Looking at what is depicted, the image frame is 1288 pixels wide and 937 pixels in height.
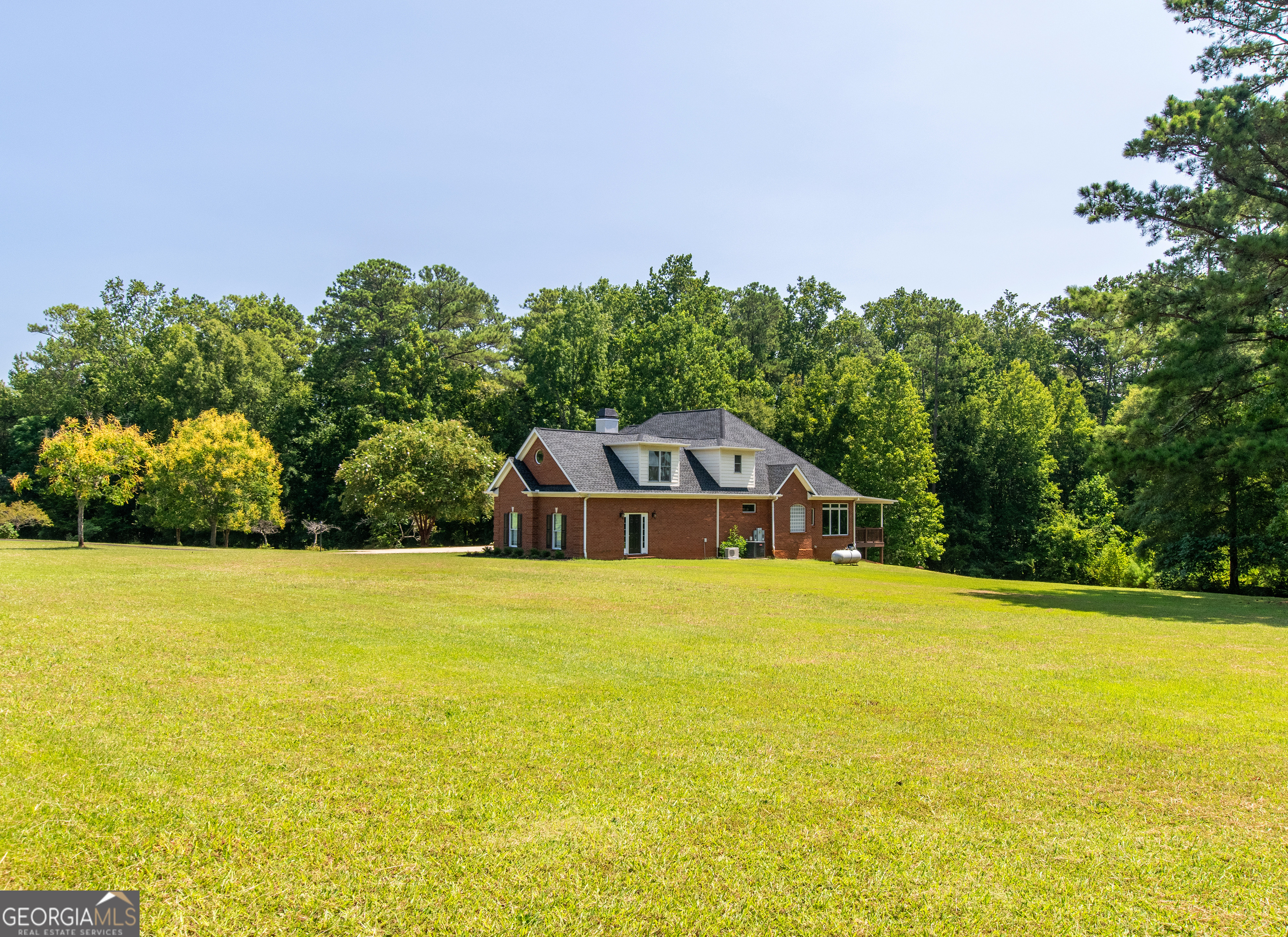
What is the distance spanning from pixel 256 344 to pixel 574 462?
33.4m

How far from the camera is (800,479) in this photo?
1593 inches

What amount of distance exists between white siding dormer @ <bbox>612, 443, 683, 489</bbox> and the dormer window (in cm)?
2

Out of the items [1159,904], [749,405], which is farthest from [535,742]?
[749,405]

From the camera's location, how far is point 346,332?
194 feet

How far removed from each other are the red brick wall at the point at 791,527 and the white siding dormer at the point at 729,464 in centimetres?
167

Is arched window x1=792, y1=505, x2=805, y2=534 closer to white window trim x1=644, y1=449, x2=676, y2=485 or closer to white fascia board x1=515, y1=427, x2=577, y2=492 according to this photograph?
white window trim x1=644, y1=449, x2=676, y2=485

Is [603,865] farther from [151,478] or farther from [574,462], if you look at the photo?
[151,478]

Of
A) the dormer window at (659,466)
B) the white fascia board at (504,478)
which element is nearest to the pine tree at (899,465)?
the dormer window at (659,466)

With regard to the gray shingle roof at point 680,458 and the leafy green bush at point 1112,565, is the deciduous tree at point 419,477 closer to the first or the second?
the gray shingle roof at point 680,458

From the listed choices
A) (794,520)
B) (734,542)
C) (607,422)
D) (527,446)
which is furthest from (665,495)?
(794,520)

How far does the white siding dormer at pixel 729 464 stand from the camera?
3891cm

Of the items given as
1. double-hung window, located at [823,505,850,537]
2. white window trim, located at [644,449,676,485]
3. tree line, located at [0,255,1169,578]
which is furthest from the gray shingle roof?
tree line, located at [0,255,1169,578]

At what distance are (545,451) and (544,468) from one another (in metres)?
0.76

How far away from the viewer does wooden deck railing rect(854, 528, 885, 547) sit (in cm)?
4457
